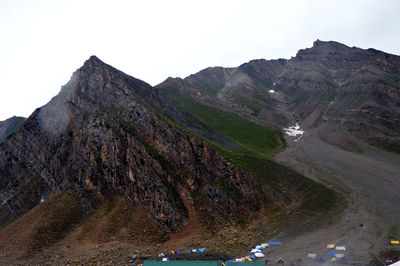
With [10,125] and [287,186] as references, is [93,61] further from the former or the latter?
[10,125]

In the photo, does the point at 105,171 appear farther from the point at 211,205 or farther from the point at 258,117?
the point at 258,117

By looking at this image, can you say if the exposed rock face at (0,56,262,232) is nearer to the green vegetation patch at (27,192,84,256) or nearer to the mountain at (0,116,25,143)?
the green vegetation patch at (27,192,84,256)

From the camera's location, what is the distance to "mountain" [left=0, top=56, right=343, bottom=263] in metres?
54.3

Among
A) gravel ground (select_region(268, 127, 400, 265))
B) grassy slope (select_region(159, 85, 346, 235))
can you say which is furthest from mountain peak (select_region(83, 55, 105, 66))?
gravel ground (select_region(268, 127, 400, 265))

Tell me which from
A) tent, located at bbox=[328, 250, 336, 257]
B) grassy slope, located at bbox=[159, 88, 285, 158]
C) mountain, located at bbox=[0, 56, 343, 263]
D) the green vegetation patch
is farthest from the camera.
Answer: grassy slope, located at bbox=[159, 88, 285, 158]

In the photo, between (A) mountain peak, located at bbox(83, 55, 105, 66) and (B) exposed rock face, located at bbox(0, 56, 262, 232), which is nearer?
(B) exposed rock face, located at bbox(0, 56, 262, 232)

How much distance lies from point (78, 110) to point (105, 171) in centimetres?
2839

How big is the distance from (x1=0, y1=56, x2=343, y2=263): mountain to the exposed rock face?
0.27 metres

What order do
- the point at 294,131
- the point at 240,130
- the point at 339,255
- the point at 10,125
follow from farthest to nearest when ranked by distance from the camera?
the point at 294,131 < the point at 10,125 < the point at 240,130 < the point at 339,255

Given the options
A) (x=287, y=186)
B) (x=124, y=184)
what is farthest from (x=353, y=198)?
(x=124, y=184)

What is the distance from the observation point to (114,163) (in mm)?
65062

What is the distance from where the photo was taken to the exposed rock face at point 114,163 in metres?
61.0

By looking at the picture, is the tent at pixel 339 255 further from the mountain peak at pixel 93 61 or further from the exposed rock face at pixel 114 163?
the mountain peak at pixel 93 61

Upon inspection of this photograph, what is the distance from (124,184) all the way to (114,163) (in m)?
6.84
